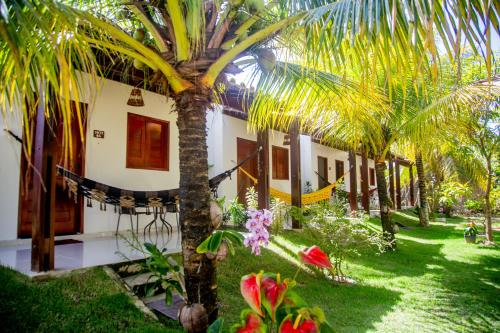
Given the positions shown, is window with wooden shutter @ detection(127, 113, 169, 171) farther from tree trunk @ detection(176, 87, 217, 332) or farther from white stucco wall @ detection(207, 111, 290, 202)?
tree trunk @ detection(176, 87, 217, 332)

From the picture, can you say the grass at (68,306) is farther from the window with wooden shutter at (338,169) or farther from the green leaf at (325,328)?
the window with wooden shutter at (338,169)

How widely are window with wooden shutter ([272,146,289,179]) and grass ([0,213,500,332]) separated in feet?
11.2

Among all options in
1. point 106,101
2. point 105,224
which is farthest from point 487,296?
point 106,101

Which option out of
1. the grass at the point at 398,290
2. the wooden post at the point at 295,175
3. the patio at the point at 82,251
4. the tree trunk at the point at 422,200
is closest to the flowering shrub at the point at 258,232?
the grass at the point at 398,290

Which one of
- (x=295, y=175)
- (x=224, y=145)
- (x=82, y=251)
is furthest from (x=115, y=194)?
(x=224, y=145)

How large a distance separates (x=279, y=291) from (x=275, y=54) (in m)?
2.30

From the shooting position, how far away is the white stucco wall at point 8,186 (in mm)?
4184

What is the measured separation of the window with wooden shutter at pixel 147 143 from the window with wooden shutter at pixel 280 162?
4154 mm

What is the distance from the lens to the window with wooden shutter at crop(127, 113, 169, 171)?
18.2 ft

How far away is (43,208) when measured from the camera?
2.96 meters

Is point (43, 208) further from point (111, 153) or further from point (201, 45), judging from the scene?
point (111, 153)

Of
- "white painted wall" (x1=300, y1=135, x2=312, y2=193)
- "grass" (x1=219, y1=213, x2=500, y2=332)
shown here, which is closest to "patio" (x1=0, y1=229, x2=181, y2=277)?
"grass" (x1=219, y1=213, x2=500, y2=332)

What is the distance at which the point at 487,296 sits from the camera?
→ 4.55m

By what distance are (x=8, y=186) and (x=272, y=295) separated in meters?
4.29
